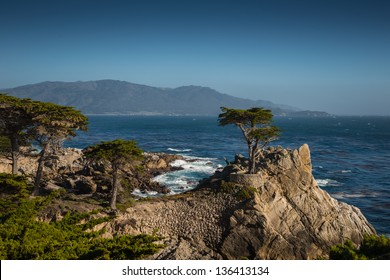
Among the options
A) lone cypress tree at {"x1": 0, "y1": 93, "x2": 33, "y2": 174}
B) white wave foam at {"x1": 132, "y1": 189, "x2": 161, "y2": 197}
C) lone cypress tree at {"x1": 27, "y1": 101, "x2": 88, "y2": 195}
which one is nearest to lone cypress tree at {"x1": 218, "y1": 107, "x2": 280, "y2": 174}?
lone cypress tree at {"x1": 27, "y1": 101, "x2": 88, "y2": 195}

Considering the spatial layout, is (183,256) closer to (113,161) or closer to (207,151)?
(113,161)

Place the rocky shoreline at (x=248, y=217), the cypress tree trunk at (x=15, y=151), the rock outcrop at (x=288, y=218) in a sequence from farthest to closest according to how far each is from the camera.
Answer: the cypress tree trunk at (x=15, y=151) < the rock outcrop at (x=288, y=218) < the rocky shoreline at (x=248, y=217)

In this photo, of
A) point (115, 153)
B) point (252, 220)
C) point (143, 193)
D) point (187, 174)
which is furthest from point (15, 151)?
point (187, 174)

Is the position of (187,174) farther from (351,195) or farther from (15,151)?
(15,151)

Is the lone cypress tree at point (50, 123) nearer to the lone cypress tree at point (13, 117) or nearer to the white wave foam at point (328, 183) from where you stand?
the lone cypress tree at point (13, 117)

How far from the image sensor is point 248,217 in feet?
78.2

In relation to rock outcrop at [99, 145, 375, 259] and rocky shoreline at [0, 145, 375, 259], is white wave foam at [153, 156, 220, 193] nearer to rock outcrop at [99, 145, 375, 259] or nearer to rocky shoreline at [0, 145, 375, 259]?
rocky shoreline at [0, 145, 375, 259]

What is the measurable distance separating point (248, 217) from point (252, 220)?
0.38 metres

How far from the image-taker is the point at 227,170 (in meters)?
31.3

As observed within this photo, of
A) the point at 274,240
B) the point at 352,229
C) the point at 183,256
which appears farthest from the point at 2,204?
the point at 352,229

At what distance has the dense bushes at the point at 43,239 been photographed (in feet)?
41.9

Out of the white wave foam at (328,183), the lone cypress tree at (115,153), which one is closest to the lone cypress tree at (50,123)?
the lone cypress tree at (115,153)

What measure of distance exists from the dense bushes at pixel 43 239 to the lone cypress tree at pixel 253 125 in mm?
14899

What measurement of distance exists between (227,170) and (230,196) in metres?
5.47
